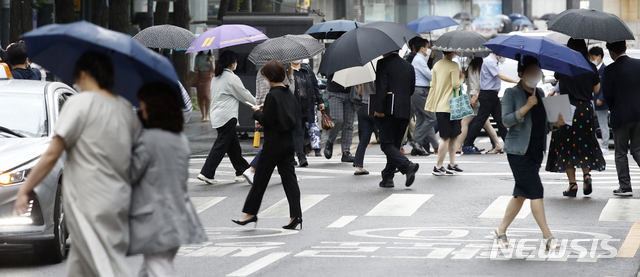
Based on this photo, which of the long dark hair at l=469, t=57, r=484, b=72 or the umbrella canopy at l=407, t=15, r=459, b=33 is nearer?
the long dark hair at l=469, t=57, r=484, b=72

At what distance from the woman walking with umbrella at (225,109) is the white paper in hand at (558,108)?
496cm

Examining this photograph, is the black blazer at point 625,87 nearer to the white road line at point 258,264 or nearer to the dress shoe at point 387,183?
the dress shoe at point 387,183

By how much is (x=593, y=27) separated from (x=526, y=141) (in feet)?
10.1

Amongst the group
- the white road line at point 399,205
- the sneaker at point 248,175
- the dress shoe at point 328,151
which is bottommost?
the dress shoe at point 328,151

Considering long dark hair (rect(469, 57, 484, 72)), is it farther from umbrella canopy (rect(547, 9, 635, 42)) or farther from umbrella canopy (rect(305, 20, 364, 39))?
umbrella canopy (rect(547, 9, 635, 42))

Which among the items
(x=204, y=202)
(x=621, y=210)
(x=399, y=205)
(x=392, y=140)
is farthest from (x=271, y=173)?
(x=621, y=210)

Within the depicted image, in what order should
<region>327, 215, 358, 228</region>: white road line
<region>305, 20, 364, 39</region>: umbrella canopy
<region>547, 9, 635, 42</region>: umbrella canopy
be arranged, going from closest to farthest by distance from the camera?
<region>327, 215, 358, 228</region>: white road line → <region>547, 9, 635, 42</region>: umbrella canopy → <region>305, 20, 364, 39</region>: umbrella canopy

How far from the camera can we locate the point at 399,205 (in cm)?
1007

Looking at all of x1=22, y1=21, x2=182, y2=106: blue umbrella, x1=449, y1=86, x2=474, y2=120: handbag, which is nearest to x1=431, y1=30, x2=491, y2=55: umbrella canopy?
x1=449, y1=86, x2=474, y2=120: handbag

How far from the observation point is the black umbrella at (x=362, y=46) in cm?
1066

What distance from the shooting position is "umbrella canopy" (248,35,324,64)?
1295 centimetres

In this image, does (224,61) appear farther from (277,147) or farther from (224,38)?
(277,147)

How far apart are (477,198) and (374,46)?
2.10 meters

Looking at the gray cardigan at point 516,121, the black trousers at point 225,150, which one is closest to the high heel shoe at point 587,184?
the gray cardigan at point 516,121
